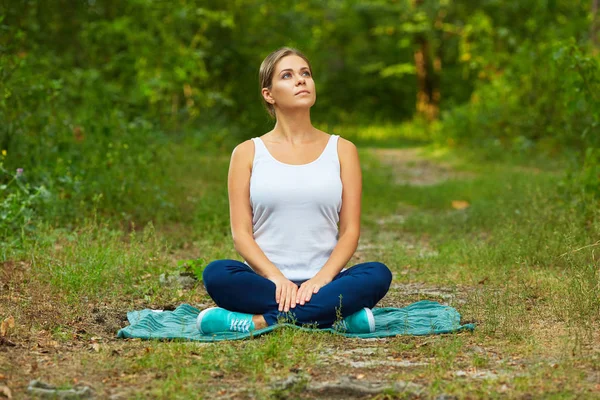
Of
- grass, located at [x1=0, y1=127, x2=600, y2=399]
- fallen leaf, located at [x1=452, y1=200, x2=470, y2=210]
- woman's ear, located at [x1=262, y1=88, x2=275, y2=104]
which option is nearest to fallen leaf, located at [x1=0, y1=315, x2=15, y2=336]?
grass, located at [x1=0, y1=127, x2=600, y2=399]

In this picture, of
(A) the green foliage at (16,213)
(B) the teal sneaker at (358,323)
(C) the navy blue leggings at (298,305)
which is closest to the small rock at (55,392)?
(C) the navy blue leggings at (298,305)

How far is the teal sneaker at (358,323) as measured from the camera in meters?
4.78

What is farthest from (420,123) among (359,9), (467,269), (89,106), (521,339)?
(521,339)

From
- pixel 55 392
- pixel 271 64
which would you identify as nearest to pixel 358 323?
pixel 271 64

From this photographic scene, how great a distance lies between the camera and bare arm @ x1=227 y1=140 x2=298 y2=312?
4762mm

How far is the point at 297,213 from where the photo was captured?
4996 millimetres

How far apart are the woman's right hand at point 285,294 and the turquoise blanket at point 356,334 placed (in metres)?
0.12

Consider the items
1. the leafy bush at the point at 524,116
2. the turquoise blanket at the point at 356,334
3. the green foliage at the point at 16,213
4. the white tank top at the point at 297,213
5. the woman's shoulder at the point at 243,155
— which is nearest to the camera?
the turquoise blanket at the point at 356,334

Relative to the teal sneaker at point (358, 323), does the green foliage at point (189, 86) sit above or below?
above

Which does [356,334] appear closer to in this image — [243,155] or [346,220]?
[346,220]

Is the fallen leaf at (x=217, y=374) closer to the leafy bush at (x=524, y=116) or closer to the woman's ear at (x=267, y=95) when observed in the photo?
the woman's ear at (x=267, y=95)

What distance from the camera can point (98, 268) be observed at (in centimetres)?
585

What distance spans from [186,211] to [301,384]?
5246 millimetres

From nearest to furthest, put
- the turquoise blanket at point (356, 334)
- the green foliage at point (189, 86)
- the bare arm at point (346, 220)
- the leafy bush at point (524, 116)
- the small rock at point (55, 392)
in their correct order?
1. the small rock at point (55, 392)
2. the turquoise blanket at point (356, 334)
3. the bare arm at point (346, 220)
4. the green foliage at point (189, 86)
5. the leafy bush at point (524, 116)
